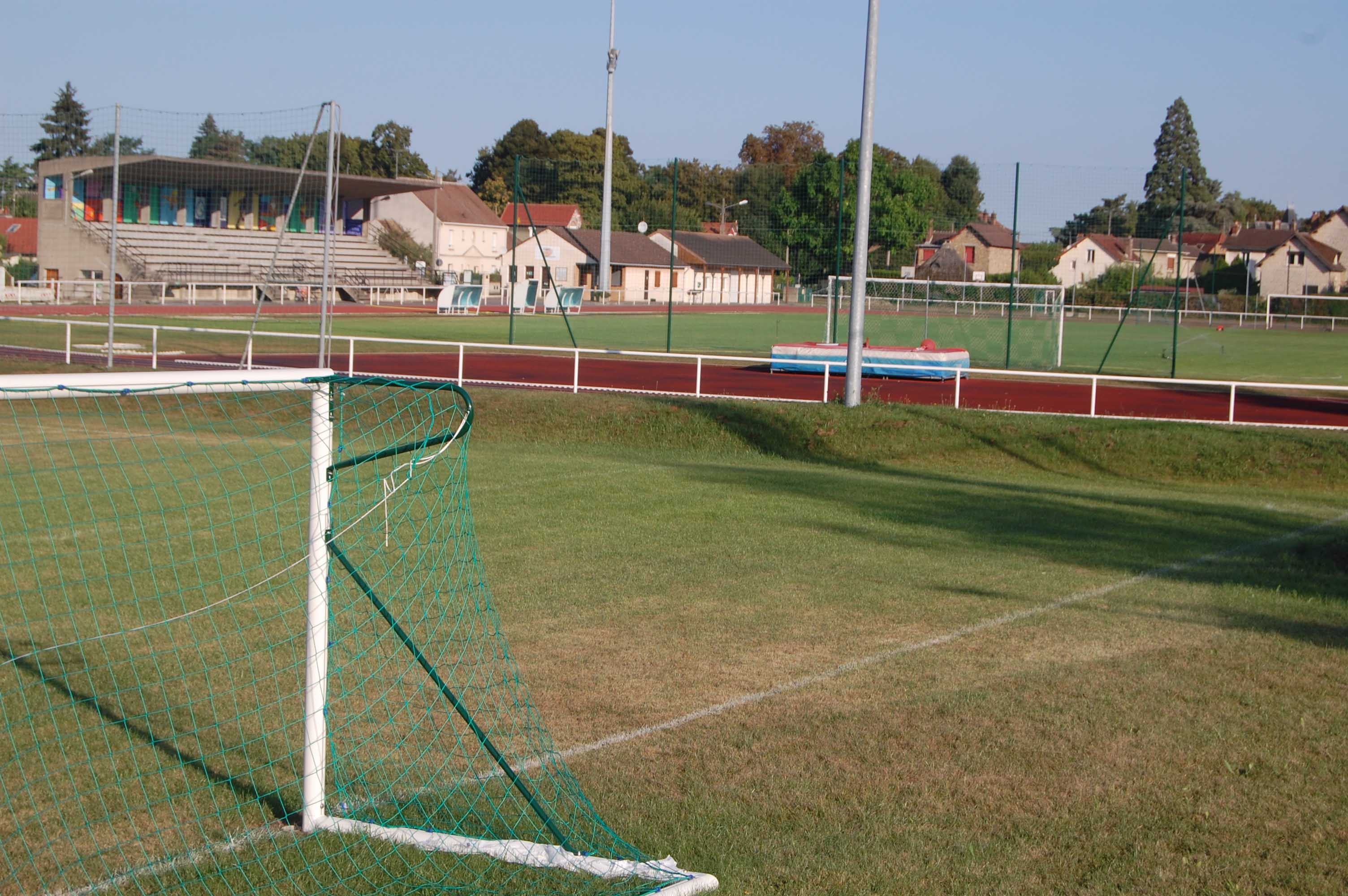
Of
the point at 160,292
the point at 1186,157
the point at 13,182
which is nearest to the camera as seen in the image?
the point at 13,182

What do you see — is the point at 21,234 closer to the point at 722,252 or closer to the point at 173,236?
the point at 173,236

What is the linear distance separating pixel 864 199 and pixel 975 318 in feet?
50.4

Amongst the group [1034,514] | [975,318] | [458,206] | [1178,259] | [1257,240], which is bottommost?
[1034,514]

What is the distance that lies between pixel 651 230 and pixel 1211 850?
48.7 meters

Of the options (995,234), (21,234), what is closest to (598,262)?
(21,234)

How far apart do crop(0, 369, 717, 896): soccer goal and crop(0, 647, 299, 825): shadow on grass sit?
15mm

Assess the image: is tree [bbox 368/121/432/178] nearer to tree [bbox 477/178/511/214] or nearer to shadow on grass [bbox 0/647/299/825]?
tree [bbox 477/178/511/214]

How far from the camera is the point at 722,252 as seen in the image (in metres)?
55.2

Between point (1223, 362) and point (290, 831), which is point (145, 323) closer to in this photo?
point (1223, 362)

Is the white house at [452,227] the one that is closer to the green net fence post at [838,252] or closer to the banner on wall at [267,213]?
the banner on wall at [267,213]

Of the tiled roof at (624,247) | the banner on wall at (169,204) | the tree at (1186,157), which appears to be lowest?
the banner on wall at (169,204)

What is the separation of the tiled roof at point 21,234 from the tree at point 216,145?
41.8 metres

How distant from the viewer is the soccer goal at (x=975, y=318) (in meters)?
30.3

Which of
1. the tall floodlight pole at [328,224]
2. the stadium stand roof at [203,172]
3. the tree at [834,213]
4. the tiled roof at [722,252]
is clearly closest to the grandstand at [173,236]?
the stadium stand roof at [203,172]
